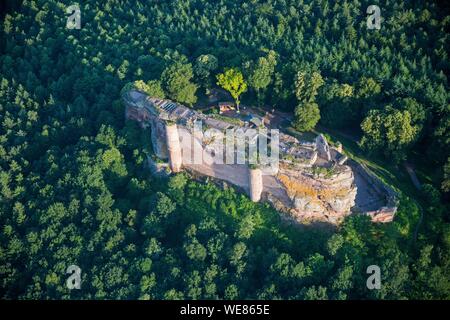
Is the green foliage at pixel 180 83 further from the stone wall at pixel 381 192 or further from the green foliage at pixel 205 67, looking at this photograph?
the stone wall at pixel 381 192

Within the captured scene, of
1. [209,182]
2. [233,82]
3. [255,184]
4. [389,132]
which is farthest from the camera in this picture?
[233,82]

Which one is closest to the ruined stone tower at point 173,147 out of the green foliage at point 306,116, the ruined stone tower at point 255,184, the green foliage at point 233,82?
the ruined stone tower at point 255,184

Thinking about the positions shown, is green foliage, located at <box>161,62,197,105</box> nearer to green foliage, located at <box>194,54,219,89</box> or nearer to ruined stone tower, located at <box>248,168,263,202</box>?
green foliage, located at <box>194,54,219,89</box>

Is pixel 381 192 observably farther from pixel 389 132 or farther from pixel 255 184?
pixel 255 184

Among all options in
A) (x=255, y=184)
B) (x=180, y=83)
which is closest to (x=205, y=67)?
(x=180, y=83)

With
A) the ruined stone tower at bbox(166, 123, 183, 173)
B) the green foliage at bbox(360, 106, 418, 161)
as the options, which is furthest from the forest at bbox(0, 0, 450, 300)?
the ruined stone tower at bbox(166, 123, 183, 173)

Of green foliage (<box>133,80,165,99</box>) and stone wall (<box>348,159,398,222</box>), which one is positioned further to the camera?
green foliage (<box>133,80,165,99</box>)
